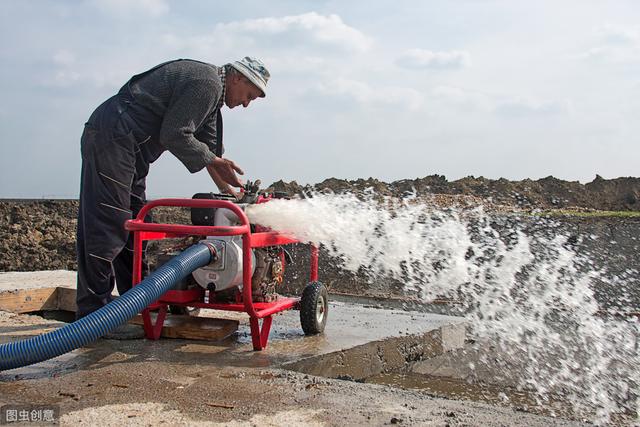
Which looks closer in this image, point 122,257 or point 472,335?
point 122,257

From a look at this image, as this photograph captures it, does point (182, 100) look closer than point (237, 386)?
No

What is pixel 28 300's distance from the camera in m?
5.85

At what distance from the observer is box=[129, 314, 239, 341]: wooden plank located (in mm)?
4406

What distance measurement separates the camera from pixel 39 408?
2.86m

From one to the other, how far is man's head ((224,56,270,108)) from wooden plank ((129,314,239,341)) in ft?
4.94

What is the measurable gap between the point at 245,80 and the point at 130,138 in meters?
0.83

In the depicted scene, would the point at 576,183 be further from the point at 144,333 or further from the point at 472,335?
the point at 144,333

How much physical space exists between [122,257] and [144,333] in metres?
0.68

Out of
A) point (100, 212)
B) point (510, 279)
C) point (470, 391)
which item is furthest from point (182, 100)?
point (510, 279)

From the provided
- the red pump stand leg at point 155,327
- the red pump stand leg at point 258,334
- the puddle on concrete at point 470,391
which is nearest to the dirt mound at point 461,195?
the puddle on concrete at point 470,391

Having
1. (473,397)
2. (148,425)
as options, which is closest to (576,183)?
(473,397)

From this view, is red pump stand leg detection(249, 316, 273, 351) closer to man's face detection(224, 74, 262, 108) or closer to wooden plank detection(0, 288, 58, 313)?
man's face detection(224, 74, 262, 108)

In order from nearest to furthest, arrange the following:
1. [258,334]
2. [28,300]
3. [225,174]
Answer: [258,334] < [225,174] < [28,300]

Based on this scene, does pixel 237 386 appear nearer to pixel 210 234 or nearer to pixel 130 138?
pixel 210 234
